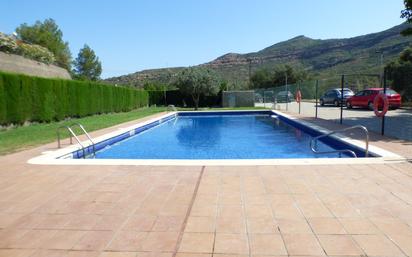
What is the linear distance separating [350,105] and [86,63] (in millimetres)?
42080

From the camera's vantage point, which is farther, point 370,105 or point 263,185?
point 370,105

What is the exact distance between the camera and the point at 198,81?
2703cm

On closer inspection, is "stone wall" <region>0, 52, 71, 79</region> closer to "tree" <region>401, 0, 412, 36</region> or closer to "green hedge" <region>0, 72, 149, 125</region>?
"green hedge" <region>0, 72, 149, 125</region>

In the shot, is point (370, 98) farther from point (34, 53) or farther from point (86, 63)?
point (86, 63)

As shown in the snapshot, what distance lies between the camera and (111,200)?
4363 mm

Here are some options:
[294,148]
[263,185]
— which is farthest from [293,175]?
[294,148]

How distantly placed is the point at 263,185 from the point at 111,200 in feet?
6.66

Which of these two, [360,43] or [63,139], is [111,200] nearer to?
[63,139]

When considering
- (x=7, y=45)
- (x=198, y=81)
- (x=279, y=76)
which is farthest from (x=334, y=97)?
(x=279, y=76)

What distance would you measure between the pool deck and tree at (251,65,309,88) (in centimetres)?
4339

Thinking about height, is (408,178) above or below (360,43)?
below

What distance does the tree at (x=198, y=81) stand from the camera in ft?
88.8

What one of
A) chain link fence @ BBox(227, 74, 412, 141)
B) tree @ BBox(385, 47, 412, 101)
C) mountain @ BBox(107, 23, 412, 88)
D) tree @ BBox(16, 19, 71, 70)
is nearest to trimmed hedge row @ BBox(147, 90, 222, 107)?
chain link fence @ BBox(227, 74, 412, 141)

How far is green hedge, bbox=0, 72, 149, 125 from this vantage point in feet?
43.1
